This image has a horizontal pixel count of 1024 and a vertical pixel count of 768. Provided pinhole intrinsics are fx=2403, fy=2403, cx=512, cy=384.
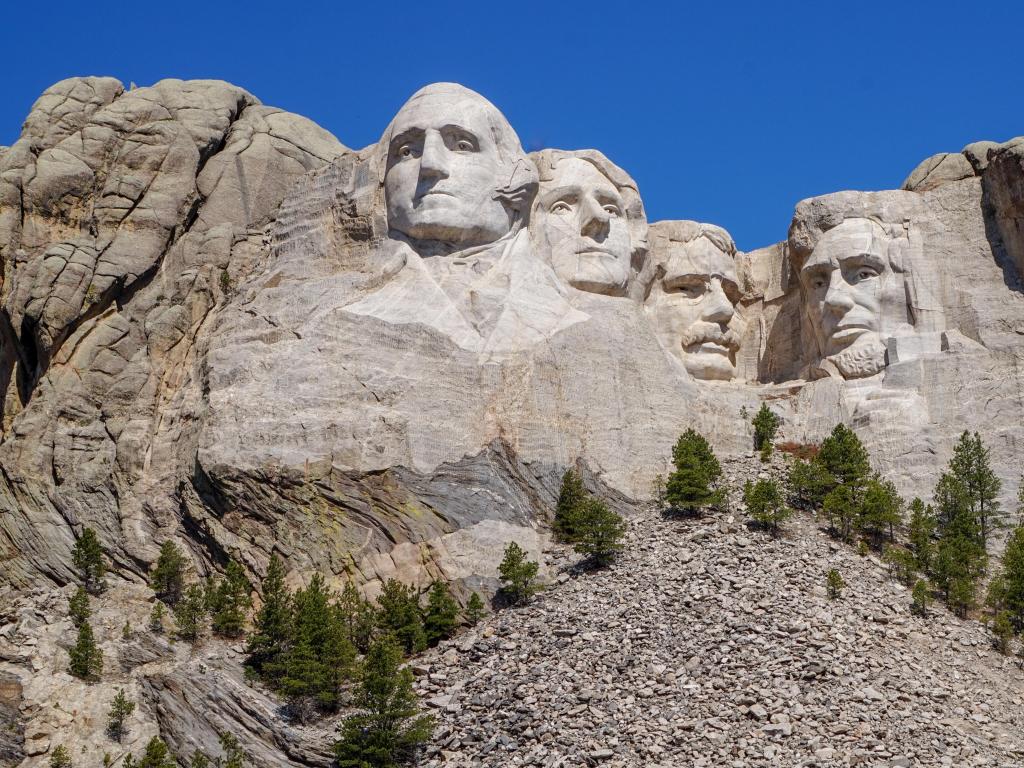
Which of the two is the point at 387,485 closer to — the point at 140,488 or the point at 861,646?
the point at 140,488

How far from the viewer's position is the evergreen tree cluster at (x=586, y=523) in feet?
114

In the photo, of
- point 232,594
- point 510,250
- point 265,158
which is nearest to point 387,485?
point 232,594

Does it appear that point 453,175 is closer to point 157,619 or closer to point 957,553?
point 157,619

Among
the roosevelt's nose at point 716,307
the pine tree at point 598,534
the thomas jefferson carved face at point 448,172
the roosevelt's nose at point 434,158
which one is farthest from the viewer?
the roosevelt's nose at point 716,307

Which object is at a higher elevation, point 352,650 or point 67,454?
point 67,454

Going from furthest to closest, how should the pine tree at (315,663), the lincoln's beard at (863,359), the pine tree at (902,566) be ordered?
the lincoln's beard at (863,359), the pine tree at (902,566), the pine tree at (315,663)

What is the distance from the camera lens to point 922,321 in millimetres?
39812

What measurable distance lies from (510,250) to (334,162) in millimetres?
3515

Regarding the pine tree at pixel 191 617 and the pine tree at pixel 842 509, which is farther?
the pine tree at pixel 842 509

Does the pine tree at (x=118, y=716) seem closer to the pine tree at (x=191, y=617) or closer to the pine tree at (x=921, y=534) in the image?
the pine tree at (x=191, y=617)

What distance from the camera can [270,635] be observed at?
1307 inches

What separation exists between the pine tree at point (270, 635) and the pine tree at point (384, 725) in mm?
2018

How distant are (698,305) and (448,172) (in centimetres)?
581

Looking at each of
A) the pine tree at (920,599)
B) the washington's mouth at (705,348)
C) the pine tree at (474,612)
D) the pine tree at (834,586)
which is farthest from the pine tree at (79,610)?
the washington's mouth at (705,348)
